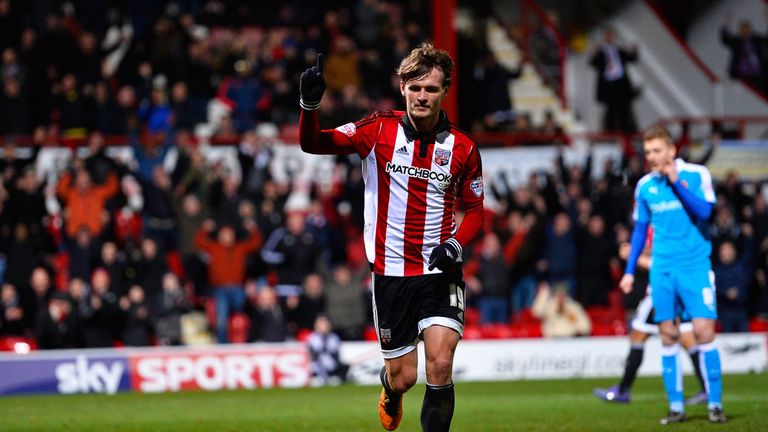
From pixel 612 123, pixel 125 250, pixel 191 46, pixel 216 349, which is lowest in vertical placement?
pixel 216 349

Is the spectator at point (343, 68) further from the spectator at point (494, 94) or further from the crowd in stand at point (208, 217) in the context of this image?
the spectator at point (494, 94)

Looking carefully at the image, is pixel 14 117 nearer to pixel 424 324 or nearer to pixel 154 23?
pixel 154 23

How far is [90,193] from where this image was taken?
1797 centimetres

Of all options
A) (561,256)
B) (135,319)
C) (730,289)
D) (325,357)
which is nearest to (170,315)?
(135,319)

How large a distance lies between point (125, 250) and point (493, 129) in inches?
283

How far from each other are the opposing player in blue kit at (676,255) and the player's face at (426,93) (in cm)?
316

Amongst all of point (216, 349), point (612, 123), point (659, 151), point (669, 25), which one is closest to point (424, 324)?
point (659, 151)

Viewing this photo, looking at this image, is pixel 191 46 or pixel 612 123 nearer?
pixel 191 46

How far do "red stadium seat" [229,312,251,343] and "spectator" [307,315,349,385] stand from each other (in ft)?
4.17

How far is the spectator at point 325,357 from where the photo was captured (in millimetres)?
16625

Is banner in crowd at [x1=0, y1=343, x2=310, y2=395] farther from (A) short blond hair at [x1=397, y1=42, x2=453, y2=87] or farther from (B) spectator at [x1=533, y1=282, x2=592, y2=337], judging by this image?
(A) short blond hair at [x1=397, y1=42, x2=453, y2=87]

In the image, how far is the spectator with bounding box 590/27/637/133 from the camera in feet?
73.6

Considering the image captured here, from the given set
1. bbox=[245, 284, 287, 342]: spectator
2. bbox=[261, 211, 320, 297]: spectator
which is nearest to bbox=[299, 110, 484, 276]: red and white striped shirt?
bbox=[245, 284, 287, 342]: spectator

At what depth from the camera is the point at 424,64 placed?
7266mm
